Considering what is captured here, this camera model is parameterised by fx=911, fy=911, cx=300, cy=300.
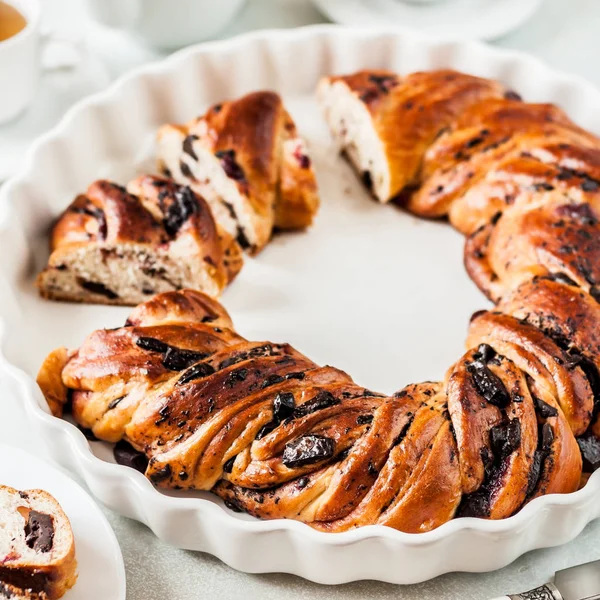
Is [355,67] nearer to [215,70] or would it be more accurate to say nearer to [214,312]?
[215,70]

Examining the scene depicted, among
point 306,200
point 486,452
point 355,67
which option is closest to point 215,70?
point 355,67

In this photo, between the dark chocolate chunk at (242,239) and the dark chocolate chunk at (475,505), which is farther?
the dark chocolate chunk at (242,239)

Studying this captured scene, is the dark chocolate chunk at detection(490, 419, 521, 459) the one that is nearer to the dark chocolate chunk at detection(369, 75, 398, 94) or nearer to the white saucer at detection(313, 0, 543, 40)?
the dark chocolate chunk at detection(369, 75, 398, 94)

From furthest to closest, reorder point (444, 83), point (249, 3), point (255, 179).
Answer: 1. point (249, 3)
2. point (444, 83)
3. point (255, 179)

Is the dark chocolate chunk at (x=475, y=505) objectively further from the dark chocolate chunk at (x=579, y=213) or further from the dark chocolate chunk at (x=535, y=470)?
the dark chocolate chunk at (x=579, y=213)

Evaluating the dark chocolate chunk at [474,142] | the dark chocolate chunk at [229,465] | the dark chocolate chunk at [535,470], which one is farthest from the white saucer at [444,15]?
the dark chocolate chunk at [229,465]


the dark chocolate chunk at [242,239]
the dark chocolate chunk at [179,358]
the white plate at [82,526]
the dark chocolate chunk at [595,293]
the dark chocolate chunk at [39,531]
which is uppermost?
the dark chocolate chunk at [595,293]

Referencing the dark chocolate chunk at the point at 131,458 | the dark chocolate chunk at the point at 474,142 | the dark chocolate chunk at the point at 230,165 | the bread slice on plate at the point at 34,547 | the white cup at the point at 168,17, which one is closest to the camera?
the bread slice on plate at the point at 34,547
